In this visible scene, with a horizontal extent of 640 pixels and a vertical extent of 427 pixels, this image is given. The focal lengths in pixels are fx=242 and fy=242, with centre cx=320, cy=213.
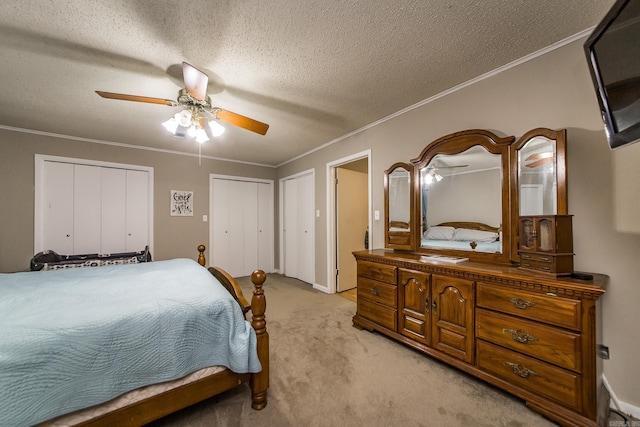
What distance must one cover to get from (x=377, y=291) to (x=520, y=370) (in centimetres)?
112

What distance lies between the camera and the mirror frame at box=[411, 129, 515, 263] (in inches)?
72.9

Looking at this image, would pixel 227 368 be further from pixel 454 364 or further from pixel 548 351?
pixel 548 351

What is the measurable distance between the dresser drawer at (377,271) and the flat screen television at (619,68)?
61.8 inches

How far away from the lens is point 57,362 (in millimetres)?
1035

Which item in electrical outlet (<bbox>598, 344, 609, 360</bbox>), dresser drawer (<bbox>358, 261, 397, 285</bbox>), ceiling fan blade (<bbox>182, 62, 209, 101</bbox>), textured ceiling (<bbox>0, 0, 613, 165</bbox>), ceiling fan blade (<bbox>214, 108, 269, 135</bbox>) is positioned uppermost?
textured ceiling (<bbox>0, 0, 613, 165</bbox>)

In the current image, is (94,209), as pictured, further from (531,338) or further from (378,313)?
(531,338)

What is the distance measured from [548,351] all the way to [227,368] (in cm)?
186

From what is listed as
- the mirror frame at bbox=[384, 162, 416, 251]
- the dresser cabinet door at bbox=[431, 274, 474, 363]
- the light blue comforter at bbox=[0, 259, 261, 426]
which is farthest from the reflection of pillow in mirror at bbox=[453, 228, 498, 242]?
the light blue comforter at bbox=[0, 259, 261, 426]

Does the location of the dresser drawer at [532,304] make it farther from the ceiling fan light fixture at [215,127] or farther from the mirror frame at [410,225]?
the ceiling fan light fixture at [215,127]

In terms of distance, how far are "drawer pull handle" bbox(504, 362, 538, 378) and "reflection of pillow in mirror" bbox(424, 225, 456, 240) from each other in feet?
3.32

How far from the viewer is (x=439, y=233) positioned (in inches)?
90.0

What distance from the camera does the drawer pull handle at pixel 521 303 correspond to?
1.44m

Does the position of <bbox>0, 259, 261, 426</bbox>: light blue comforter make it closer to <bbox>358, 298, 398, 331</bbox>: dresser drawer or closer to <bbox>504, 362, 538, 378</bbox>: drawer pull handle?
<bbox>358, 298, 398, 331</bbox>: dresser drawer

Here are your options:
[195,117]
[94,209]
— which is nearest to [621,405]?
[195,117]
